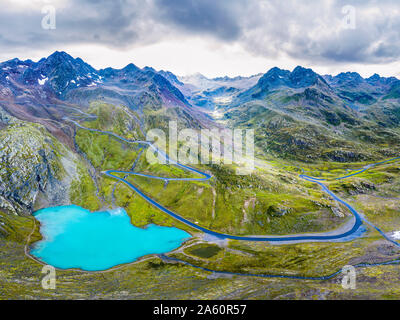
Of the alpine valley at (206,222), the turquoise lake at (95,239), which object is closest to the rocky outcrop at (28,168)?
the alpine valley at (206,222)

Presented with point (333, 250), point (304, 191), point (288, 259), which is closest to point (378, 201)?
point (304, 191)

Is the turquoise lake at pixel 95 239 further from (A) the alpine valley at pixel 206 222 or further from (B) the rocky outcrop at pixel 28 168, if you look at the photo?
(B) the rocky outcrop at pixel 28 168

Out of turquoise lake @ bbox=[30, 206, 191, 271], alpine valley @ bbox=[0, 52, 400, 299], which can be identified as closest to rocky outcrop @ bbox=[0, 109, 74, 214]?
alpine valley @ bbox=[0, 52, 400, 299]

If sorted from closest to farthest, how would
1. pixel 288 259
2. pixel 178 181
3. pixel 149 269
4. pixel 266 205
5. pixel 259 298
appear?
pixel 259 298 → pixel 149 269 → pixel 288 259 → pixel 266 205 → pixel 178 181

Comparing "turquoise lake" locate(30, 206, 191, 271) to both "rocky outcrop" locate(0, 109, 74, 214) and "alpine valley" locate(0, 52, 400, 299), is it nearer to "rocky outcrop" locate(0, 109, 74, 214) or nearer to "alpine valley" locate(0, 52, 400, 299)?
"alpine valley" locate(0, 52, 400, 299)

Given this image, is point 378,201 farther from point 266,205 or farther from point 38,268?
point 38,268

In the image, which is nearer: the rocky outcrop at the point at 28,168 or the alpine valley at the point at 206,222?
the alpine valley at the point at 206,222

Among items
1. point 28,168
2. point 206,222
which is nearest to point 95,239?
point 206,222

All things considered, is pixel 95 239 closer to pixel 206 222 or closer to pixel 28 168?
pixel 206 222
